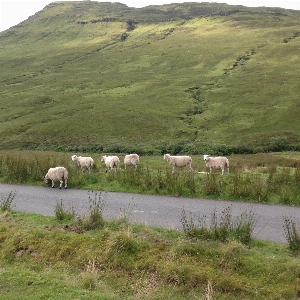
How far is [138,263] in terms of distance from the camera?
11.4 metres

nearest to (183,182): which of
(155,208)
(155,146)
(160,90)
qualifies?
(155,208)

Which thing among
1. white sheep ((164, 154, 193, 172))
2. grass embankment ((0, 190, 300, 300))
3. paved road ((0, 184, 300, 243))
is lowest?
white sheep ((164, 154, 193, 172))

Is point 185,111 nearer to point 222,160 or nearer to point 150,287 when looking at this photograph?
point 222,160

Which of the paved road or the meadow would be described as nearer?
the meadow

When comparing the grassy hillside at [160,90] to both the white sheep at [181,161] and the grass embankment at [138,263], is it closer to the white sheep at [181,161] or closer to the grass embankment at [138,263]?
the white sheep at [181,161]

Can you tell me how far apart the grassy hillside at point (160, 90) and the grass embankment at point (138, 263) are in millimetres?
43695

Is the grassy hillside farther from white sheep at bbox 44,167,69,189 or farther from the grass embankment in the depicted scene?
the grass embankment

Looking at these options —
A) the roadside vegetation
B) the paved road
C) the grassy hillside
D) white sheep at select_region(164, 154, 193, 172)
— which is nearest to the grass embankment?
the paved road

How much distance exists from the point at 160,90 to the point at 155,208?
8246 cm

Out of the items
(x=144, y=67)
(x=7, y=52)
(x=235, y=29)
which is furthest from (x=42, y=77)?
(x=235, y=29)

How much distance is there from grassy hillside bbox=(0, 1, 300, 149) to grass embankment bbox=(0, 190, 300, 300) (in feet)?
143

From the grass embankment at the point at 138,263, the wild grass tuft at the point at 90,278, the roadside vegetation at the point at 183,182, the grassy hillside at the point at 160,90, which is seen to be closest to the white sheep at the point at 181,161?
the roadside vegetation at the point at 183,182

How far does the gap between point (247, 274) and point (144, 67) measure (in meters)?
124

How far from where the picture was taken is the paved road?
14914 millimetres
